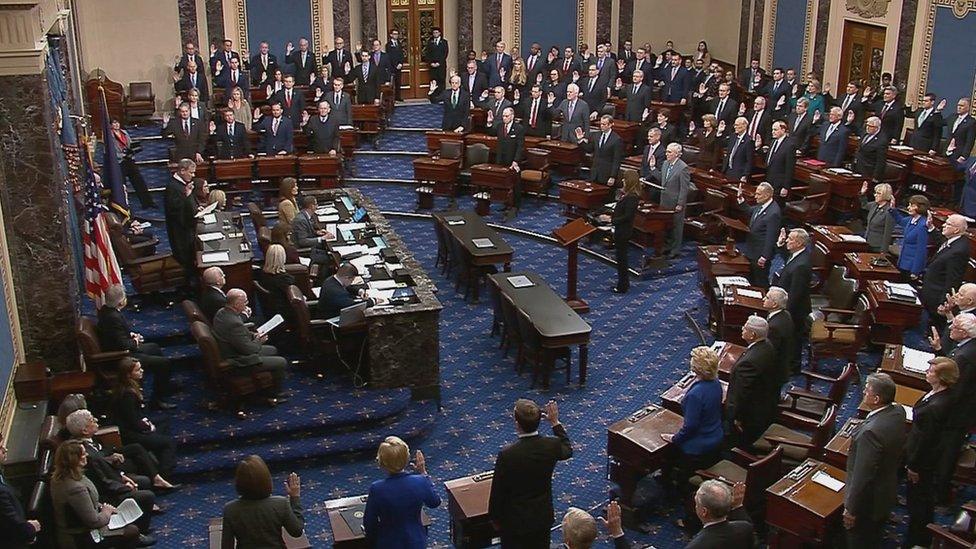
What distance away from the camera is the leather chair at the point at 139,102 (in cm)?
2019

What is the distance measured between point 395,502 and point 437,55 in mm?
17120

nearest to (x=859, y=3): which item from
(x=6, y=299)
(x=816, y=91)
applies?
(x=816, y=91)

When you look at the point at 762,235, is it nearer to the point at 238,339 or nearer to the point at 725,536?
the point at 238,339

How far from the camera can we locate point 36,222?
9.06 meters

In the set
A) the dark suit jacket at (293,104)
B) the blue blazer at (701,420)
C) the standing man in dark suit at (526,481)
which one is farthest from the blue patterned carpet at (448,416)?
the dark suit jacket at (293,104)

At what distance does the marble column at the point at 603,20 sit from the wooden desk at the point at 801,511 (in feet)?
57.6

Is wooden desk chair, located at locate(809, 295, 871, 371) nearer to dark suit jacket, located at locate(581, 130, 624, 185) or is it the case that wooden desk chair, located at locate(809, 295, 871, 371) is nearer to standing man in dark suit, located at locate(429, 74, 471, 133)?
dark suit jacket, located at locate(581, 130, 624, 185)

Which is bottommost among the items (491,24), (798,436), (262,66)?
(798,436)

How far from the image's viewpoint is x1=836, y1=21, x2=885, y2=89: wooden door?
1892 centimetres

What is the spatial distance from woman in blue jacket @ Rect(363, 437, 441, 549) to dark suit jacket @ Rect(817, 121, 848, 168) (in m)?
11.0

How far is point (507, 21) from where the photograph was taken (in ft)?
74.7

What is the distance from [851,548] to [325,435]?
14.9ft

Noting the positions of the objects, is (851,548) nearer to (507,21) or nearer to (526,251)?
(526,251)

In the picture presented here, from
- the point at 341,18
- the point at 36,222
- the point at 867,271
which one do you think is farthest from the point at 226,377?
the point at 341,18
